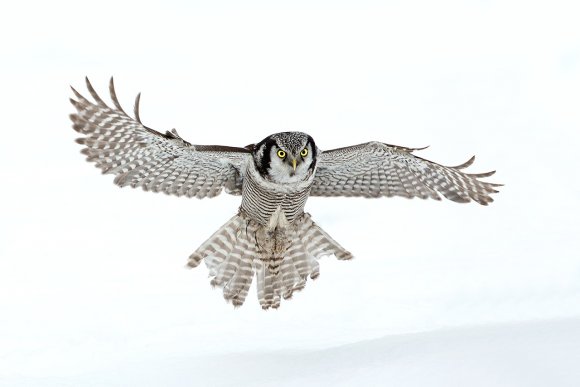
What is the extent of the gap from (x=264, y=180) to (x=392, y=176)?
1181 millimetres

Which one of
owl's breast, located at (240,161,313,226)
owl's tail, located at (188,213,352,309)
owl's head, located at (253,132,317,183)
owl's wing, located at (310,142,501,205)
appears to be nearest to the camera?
owl's head, located at (253,132,317,183)

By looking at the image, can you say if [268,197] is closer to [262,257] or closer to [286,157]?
[286,157]

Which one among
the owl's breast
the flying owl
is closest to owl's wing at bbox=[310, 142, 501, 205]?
the flying owl

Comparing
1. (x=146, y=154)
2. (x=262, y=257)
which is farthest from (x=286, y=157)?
(x=262, y=257)

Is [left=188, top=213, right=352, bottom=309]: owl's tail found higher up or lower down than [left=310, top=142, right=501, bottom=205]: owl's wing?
lower down

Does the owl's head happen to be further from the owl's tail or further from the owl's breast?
the owl's tail

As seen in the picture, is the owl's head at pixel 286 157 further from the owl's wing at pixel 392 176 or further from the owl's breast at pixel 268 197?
the owl's wing at pixel 392 176

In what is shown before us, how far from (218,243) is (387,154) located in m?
1.63

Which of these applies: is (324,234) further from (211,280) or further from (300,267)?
(211,280)

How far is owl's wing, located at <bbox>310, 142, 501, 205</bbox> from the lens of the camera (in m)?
7.66

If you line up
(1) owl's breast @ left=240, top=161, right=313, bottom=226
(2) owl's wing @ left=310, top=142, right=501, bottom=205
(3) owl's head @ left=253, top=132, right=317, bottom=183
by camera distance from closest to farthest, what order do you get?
(3) owl's head @ left=253, top=132, right=317, bottom=183, (1) owl's breast @ left=240, top=161, right=313, bottom=226, (2) owl's wing @ left=310, top=142, right=501, bottom=205

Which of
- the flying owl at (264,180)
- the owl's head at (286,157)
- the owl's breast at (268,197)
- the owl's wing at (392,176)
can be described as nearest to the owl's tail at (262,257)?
the flying owl at (264,180)

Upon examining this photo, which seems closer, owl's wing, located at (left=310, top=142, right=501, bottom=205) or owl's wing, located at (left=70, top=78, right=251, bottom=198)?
owl's wing, located at (left=70, top=78, right=251, bottom=198)

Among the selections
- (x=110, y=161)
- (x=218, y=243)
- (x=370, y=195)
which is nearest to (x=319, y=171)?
(x=370, y=195)
